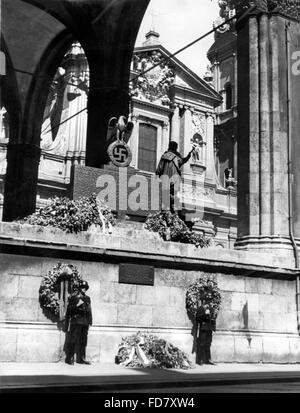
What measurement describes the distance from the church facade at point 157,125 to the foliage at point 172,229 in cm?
2427

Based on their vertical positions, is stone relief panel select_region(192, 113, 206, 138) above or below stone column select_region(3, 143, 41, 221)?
above

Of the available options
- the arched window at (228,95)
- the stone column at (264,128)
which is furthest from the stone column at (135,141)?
the stone column at (264,128)

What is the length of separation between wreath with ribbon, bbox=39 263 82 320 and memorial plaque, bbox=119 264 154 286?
114 cm

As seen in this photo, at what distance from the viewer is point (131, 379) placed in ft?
28.9

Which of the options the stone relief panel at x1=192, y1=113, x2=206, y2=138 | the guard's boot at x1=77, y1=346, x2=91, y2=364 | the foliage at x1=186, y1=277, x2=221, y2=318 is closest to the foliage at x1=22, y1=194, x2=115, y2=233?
the foliage at x1=186, y1=277, x2=221, y2=318

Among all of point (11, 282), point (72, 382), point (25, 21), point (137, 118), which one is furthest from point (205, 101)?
point (72, 382)

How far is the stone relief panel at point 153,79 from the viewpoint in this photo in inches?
1742

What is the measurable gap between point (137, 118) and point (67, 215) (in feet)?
106

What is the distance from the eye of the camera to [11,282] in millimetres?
11023

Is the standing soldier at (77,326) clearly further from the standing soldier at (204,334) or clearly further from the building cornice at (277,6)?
the building cornice at (277,6)

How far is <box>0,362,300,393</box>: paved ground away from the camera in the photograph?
7.70 m

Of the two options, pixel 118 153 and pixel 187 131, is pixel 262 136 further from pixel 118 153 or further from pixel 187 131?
pixel 187 131

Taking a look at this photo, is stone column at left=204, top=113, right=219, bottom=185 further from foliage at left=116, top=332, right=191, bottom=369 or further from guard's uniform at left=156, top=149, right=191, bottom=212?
foliage at left=116, top=332, right=191, bottom=369
